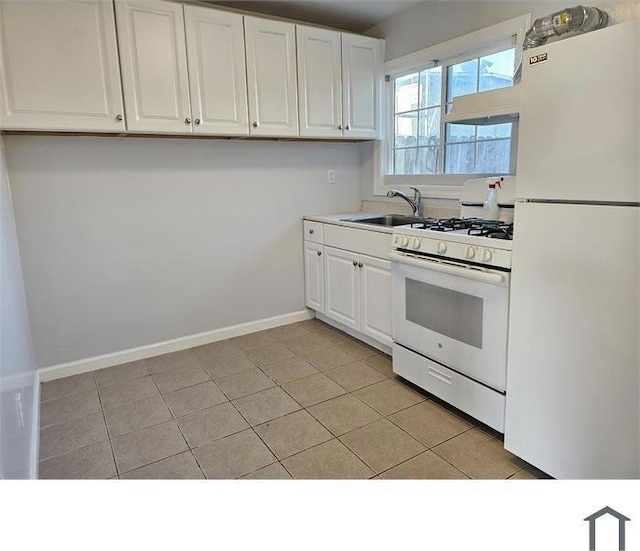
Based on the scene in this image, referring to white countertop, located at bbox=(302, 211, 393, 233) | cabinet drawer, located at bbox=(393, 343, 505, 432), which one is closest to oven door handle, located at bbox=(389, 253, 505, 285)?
white countertop, located at bbox=(302, 211, 393, 233)

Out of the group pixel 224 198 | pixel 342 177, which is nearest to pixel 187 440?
pixel 224 198

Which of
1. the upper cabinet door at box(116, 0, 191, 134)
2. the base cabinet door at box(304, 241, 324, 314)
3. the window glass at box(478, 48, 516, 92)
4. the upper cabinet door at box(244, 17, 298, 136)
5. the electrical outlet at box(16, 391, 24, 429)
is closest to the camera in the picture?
the electrical outlet at box(16, 391, 24, 429)

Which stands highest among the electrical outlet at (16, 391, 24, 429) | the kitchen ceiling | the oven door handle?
the kitchen ceiling

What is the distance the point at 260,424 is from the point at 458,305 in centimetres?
114

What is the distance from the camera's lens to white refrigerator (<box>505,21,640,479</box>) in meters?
1.35

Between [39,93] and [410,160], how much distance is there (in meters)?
2.45

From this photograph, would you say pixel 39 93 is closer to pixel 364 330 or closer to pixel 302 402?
pixel 302 402

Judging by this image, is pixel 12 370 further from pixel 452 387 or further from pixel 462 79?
pixel 462 79

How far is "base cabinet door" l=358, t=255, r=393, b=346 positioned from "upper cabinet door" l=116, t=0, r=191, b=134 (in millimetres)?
1463

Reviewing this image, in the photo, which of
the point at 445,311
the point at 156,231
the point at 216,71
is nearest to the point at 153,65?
the point at 216,71

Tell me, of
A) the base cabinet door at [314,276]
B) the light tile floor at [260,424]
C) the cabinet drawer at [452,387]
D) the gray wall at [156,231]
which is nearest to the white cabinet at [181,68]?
the gray wall at [156,231]

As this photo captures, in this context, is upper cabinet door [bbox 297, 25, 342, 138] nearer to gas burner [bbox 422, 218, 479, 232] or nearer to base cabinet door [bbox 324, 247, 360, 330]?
base cabinet door [bbox 324, 247, 360, 330]

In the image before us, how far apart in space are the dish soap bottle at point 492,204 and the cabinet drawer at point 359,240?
1.88 ft

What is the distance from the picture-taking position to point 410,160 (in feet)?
11.3
